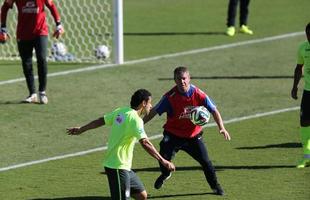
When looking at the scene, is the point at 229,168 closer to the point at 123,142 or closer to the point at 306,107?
the point at 306,107

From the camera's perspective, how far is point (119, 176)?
1044cm

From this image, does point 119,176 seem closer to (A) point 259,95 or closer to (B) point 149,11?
(A) point 259,95

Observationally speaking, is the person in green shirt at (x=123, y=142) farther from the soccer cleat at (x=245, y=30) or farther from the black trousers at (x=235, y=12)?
the soccer cleat at (x=245, y=30)

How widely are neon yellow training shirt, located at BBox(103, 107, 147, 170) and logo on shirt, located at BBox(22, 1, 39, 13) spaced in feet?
21.6

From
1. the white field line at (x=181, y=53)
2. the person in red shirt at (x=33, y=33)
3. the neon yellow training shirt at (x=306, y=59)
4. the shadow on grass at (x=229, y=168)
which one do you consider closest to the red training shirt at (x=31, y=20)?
the person in red shirt at (x=33, y=33)

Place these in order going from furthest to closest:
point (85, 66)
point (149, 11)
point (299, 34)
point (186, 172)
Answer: point (149, 11) → point (299, 34) → point (85, 66) → point (186, 172)

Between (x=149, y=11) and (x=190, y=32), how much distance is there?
3085 mm

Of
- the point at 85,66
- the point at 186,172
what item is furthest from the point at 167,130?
the point at 85,66

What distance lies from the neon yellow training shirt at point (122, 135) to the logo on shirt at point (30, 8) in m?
6.57

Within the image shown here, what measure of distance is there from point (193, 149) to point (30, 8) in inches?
231

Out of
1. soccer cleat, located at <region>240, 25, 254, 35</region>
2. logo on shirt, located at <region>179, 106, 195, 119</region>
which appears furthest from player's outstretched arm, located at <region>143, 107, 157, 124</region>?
soccer cleat, located at <region>240, 25, 254, 35</region>

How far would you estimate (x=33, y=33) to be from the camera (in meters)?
16.6

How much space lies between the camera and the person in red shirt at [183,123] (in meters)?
11.9

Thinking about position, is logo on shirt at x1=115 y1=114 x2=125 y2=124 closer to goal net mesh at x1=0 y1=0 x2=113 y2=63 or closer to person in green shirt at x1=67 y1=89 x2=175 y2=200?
person in green shirt at x1=67 y1=89 x2=175 y2=200
